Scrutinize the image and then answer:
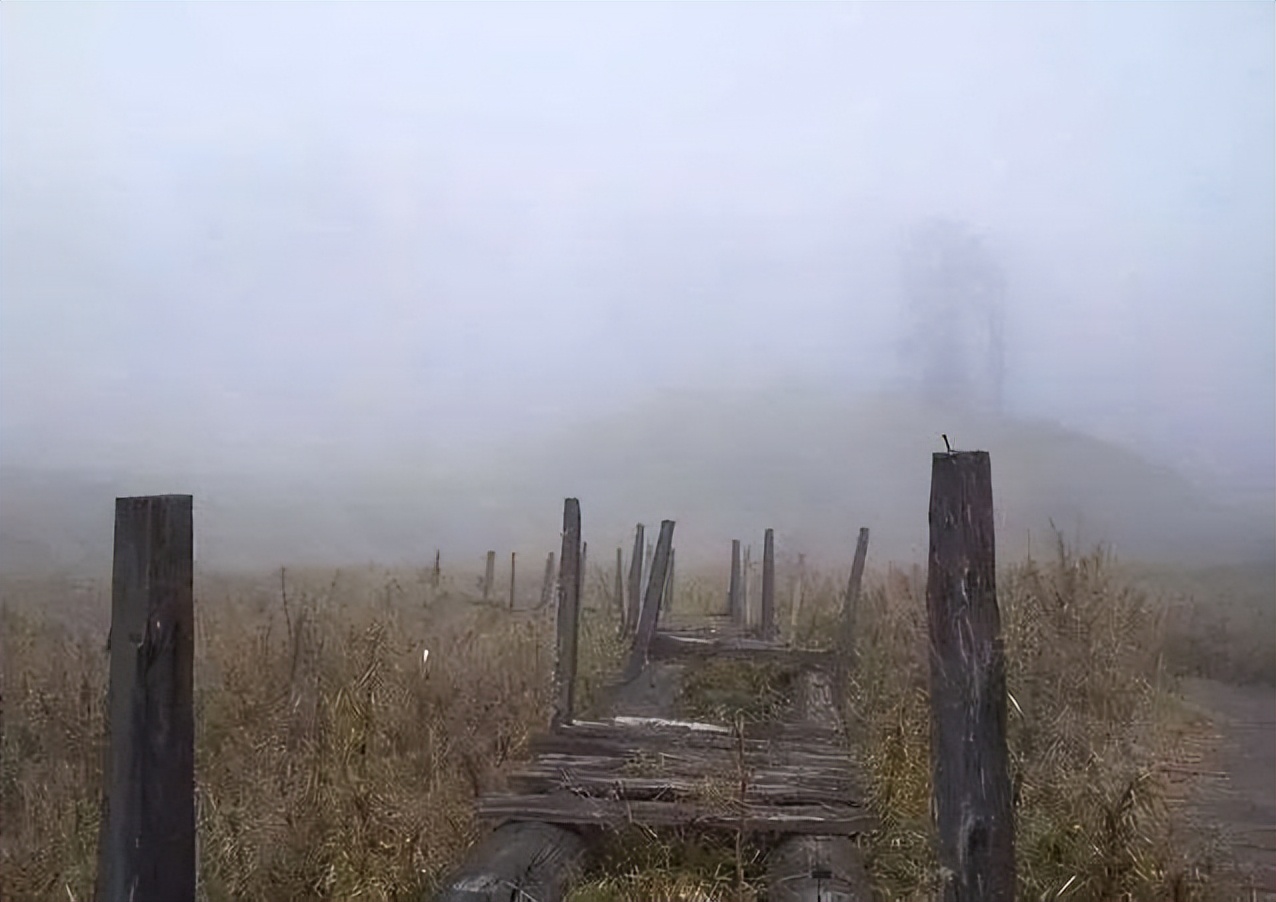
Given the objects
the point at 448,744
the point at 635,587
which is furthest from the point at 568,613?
the point at 635,587

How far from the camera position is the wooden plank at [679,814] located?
506 centimetres

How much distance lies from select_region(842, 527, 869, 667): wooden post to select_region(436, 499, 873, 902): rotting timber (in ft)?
5.41

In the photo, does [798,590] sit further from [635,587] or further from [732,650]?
[732,650]

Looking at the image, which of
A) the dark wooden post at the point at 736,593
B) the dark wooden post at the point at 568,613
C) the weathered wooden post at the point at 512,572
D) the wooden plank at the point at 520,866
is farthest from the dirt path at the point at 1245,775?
the weathered wooden post at the point at 512,572

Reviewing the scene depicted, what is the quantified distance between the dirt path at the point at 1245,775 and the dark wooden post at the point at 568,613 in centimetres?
379

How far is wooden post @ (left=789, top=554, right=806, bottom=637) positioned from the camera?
43.2 ft

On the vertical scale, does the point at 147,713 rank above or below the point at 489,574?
above

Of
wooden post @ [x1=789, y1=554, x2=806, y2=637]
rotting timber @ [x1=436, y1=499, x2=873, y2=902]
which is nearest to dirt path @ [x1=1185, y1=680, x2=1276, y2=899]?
rotting timber @ [x1=436, y1=499, x2=873, y2=902]

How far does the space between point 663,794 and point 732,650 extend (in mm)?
4129

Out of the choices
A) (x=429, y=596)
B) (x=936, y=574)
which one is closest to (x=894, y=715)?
(x=936, y=574)

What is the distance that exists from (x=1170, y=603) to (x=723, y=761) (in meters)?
6.00

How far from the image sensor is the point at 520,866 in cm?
446

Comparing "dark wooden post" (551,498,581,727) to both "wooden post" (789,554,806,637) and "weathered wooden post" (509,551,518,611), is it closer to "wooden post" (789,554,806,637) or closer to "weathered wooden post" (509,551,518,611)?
"weathered wooden post" (509,551,518,611)

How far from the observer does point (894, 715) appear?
674 centimetres
